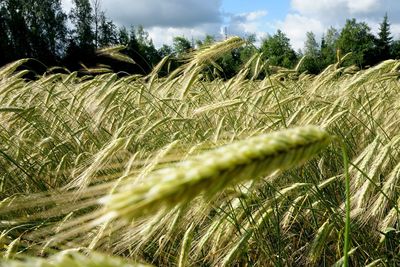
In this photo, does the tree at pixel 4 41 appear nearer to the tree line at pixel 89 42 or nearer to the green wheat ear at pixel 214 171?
the tree line at pixel 89 42

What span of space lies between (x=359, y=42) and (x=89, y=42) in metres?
24.6

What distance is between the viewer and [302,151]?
2.29 ft

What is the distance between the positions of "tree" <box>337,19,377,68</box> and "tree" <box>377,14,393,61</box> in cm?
74

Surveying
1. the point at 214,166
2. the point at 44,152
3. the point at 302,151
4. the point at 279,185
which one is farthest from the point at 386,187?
the point at 44,152

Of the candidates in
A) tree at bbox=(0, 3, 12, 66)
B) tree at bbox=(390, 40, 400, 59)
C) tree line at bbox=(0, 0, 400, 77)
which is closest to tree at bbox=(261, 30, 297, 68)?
tree line at bbox=(0, 0, 400, 77)

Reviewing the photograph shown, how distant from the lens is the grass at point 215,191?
0.65m

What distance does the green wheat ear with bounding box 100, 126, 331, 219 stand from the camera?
526 millimetres

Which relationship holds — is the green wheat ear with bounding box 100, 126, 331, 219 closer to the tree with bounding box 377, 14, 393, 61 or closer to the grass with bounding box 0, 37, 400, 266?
the grass with bounding box 0, 37, 400, 266

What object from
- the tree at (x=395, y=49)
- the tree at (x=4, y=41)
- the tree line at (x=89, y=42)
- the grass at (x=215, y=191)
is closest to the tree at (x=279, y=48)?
the tree line at (x=89, y=42)

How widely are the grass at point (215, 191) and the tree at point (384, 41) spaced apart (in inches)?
1727

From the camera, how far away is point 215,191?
2.00 ft

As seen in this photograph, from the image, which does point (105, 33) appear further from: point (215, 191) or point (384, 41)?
point (215, 191)

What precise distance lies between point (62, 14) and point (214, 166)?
45.8 metres

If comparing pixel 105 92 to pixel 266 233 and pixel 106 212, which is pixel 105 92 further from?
pixel 106 212
